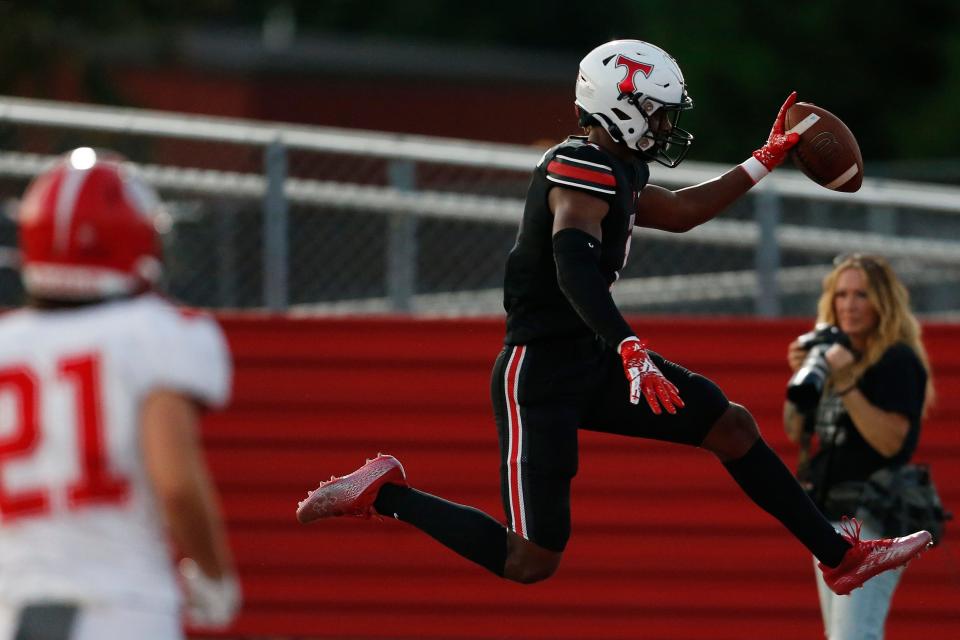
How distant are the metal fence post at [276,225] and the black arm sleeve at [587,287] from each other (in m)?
2.96

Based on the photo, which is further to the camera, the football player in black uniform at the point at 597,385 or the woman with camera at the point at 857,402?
the woman with camera at the point at 857,402

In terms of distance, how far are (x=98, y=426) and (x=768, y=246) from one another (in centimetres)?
531

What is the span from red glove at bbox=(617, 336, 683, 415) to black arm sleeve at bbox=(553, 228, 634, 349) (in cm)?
5

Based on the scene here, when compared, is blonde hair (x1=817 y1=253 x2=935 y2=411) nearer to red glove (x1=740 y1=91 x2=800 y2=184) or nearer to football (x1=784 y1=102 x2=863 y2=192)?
football (x1=784 y1=102 x2=863 y2=192)

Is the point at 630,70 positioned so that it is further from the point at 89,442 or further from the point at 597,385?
the point at 89,442

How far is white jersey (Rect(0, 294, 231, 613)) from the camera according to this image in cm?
329

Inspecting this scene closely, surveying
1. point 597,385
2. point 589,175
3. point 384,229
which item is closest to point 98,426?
point 589,175

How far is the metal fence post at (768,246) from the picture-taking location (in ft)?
26.8

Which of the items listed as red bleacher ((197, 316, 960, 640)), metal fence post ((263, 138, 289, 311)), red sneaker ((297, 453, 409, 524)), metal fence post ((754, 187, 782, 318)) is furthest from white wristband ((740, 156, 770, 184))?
metal fence post ((263, 138, 289, 311))

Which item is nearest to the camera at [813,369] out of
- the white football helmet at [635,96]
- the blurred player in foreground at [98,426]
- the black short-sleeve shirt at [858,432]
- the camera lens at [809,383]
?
the camera lens at [809,383]

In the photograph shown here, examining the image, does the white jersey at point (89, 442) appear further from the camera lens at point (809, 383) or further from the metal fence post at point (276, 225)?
the metal fence post at point (276, 225)

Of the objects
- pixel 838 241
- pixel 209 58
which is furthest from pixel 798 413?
pixel 209 58

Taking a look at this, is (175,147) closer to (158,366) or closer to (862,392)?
(862,392)

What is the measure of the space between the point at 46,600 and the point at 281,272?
5.07 m
